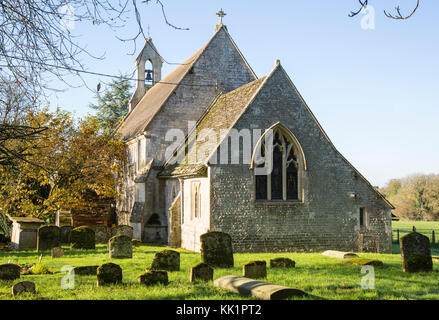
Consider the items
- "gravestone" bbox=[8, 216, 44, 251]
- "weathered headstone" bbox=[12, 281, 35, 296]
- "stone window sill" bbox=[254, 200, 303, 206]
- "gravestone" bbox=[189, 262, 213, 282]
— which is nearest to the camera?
"weathered headstone" bbox=[12, 281, 35, 296]

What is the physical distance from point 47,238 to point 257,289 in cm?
1225

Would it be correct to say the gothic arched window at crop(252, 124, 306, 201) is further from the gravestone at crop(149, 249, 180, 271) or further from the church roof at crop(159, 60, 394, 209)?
the gravestone at crop(149, 249, 180, 271)

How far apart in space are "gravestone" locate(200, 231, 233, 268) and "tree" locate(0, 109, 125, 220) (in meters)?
12.1

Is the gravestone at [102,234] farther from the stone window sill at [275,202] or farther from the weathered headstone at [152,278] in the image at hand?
the weathered headstone at [152,278]

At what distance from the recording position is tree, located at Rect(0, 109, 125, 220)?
23.2 m

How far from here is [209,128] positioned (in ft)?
69.3

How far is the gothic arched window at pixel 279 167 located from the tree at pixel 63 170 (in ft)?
31.3

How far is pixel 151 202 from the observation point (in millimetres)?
23516

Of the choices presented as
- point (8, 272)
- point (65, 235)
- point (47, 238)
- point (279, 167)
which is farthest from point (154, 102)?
point (8, 272)

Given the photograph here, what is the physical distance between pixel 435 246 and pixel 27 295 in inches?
1172

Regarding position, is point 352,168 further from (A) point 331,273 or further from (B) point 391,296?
(B) point 391,296

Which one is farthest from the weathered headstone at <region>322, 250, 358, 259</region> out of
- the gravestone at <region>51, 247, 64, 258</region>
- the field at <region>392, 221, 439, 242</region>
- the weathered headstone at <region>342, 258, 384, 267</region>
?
the field at <region>392, 221, 439, 242</region>

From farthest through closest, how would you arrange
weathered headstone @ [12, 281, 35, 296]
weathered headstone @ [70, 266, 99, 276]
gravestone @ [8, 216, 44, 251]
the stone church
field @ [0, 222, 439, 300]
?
1. gravestone @ [8, 216, 44, 251]
2. the stone church
3. weathered headstone @ [70, 266, 99, 276]
4. weathered headstone @ [12, 281, 35, 296]
5. field @ [0, 222, 439, 300]
